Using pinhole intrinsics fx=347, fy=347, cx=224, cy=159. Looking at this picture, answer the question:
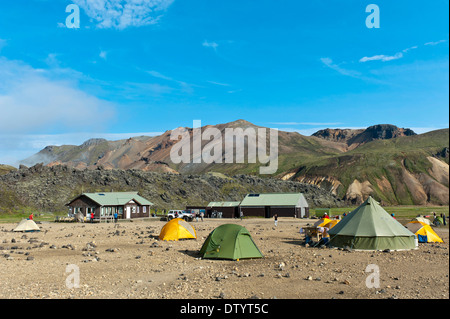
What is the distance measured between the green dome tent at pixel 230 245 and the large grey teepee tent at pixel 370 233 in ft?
22.9

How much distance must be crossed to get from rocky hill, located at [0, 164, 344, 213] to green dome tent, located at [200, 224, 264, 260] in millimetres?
64174

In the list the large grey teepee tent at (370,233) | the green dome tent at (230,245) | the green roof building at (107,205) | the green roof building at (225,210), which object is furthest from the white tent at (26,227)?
the green roof building at (225,210)

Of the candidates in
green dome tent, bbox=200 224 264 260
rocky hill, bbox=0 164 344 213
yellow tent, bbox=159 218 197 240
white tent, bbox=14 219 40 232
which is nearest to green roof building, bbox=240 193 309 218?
rocky hill, bbox=0 164 344 213

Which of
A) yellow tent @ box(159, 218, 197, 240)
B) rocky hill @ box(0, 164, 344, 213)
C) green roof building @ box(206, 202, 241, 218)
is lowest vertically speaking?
green roof building @ box(206, 202, 241, 218)

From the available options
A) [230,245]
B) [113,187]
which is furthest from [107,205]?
[230,245]

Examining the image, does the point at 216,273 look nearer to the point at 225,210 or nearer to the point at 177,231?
the point at 177,231

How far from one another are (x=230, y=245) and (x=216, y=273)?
13.0 ft

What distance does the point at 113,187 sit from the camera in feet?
318

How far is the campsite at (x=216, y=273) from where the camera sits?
12516mm

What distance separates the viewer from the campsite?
41.1 feet

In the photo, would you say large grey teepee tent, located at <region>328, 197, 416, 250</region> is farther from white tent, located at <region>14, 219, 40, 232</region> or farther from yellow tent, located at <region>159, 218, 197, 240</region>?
white tent, located at <region>14, 219, 40, 232</region>

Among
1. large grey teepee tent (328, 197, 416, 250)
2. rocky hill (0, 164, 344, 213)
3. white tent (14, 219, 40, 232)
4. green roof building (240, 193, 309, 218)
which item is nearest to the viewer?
large grey teepee tent (328, 197, 416, 250)

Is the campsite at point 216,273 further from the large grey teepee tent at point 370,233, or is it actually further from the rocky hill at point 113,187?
the rocky hill at point 113,187
